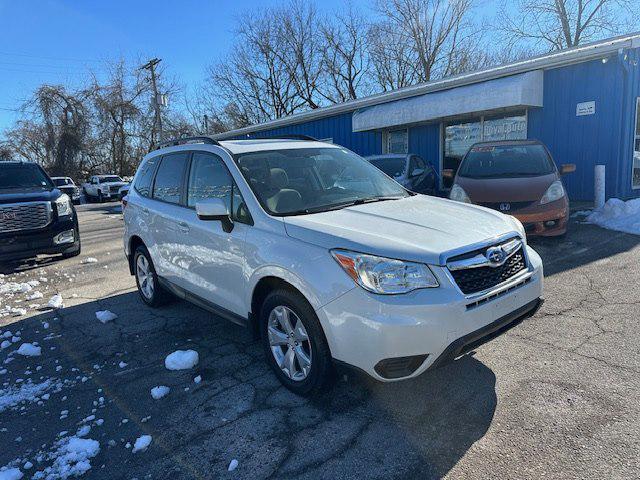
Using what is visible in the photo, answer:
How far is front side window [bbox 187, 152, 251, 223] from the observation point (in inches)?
135

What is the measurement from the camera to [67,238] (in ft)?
26.5

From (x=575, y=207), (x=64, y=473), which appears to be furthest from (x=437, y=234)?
(x=575, y=207)

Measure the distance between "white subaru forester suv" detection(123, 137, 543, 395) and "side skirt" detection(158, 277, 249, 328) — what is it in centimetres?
2

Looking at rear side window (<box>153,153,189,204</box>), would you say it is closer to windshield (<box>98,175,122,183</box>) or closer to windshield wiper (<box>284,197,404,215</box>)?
windshield wiper (<box>284,197,404,215</box>)

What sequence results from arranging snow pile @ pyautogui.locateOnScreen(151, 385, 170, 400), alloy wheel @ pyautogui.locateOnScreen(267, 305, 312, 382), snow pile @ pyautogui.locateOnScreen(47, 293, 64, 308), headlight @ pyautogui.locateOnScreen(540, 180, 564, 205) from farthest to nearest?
1. headlight @ pyautogui.locateOnScreen(540, 180, 564, 205)
2. snow pile @ pyautogui.locateOnScreen(47, 293, 64, 308)
3. snow pile @ pyautogui.locateOnScreen(151, 385, 170, 400)
4. alloy wheel @ pyautogui.locateOnScreen(267, 305, 312, 382)

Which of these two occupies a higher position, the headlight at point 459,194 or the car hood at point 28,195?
the car hood at point 28,195

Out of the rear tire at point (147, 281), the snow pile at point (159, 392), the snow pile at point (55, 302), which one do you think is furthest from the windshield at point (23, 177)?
the snow pile at point (159, 392)

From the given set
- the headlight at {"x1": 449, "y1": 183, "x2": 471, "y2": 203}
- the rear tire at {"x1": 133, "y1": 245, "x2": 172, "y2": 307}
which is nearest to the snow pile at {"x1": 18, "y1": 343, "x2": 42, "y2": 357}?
the rear tire at {"x1": 133, "y1": 245, "x2": 172, "y2": 307}

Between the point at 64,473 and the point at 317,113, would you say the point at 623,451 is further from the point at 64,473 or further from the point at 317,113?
the point at 317,113

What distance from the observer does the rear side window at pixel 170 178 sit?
4336mm

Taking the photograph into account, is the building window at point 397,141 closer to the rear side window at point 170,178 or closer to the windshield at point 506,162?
the windshield at point 506,162

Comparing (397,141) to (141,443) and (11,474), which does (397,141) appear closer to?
(141,443)

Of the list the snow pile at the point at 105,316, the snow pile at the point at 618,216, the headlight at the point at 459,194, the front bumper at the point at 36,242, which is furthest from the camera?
the snow pile at the point at 618,216

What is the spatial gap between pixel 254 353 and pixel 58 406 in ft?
4.82
